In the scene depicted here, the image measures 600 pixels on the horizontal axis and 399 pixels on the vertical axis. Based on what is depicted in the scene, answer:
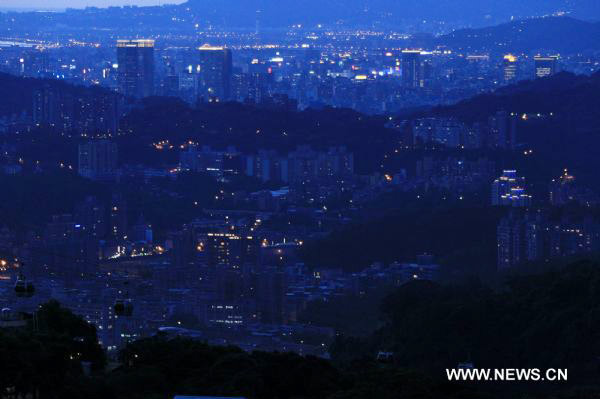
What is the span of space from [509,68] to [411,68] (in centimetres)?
369

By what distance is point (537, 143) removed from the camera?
3375cm

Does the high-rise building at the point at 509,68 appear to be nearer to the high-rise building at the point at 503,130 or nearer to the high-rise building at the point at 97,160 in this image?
the high-rise building at the point at 503,130

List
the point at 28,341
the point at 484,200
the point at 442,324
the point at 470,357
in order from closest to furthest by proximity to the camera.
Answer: the point at 28,341, the point at 470,357, the point at 442,324, the point at 484,200

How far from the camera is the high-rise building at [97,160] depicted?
31125 millimetres

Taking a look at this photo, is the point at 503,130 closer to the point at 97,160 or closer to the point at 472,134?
the point at 472,134

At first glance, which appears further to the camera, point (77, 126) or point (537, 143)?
point (77, 126)

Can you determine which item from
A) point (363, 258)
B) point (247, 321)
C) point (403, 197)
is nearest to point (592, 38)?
point (403, 197)

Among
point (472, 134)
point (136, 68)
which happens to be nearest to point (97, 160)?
point (472, 134)

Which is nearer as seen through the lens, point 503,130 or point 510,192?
point 510,192

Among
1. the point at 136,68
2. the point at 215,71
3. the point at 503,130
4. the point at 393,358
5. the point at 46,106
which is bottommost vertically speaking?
the point at 393,358

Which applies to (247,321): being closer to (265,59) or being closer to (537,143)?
(537,143)

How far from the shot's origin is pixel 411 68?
173 ft

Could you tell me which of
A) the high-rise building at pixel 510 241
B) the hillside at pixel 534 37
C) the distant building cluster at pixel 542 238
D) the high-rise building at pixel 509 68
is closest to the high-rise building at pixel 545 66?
the high-rise building at pixel 509 68

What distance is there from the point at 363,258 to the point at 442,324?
366 inches
